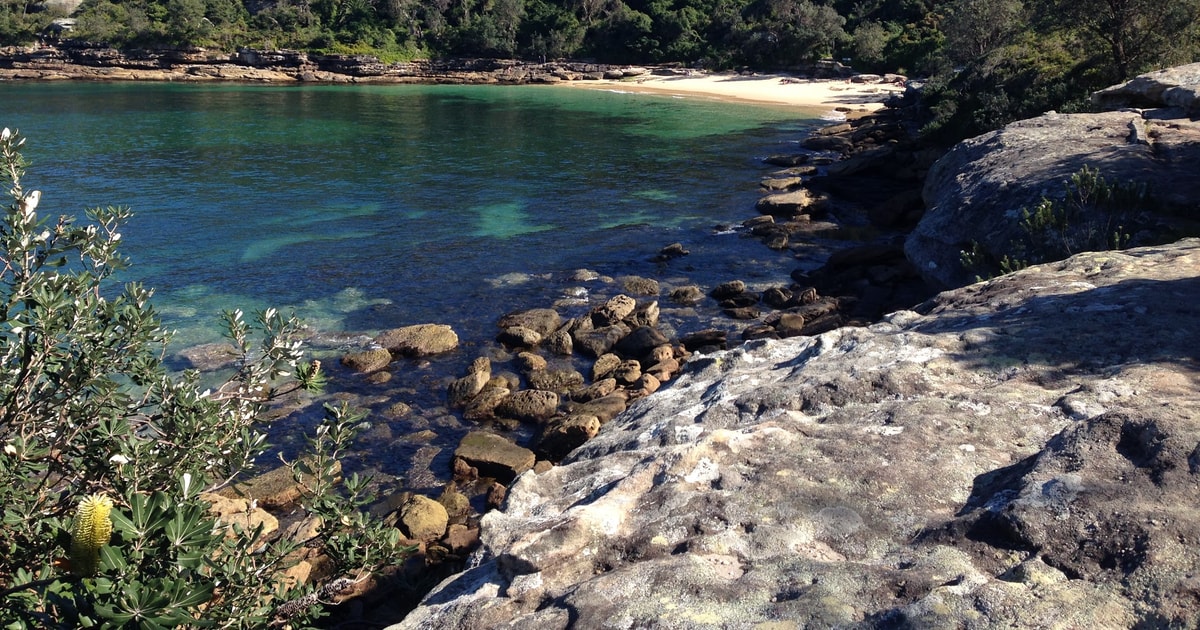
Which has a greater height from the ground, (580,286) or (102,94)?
(102,94)

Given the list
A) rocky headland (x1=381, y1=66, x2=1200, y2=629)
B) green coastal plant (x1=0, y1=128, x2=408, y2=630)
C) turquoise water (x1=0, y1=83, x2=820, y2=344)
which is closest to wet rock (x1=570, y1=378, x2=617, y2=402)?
turquoise water (x1=0, y1=83, x2=820, y2=344)

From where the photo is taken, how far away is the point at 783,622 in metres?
3.71

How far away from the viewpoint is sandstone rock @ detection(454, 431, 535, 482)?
11562 mm

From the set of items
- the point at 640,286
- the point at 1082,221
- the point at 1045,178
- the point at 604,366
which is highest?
the point at 1045,178

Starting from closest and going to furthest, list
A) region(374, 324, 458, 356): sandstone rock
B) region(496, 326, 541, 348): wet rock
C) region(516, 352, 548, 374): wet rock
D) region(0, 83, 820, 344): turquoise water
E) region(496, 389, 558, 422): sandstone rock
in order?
1. region(496, 389, 558, 422): sandstone rock
2. region(516, 352, 548, 374): wet rock
3. region(374, 324, 458, 356): sandstone rock
4. region(496, 326, 541, 348): wet rock
5. region(0, 83, 820, 344): turquoise water

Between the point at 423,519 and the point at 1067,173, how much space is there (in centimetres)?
1354

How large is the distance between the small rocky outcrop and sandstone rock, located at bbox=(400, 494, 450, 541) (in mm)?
10184

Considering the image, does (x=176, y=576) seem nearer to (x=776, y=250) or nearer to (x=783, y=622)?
(x=783, y=622)

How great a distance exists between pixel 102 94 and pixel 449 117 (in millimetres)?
34836

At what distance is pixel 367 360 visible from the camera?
15.5 meters

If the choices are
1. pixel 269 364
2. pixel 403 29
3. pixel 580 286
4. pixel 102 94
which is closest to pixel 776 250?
pixel 580 286

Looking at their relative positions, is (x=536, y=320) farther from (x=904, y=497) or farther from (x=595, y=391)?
(x=904, y=497)

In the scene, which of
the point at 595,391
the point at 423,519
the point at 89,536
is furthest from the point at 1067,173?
the point at 89,536

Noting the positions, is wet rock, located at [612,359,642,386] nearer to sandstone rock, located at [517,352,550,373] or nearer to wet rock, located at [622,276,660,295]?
sandstone rock, located at [517,352,550,373]
